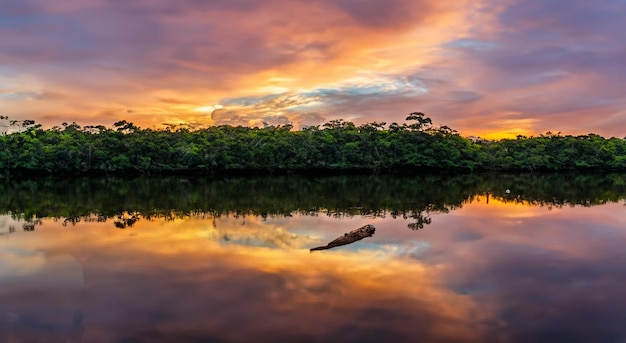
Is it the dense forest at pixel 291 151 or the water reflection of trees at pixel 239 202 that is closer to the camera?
the water reflection of trees at pixel 239 202

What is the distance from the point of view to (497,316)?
842 cm

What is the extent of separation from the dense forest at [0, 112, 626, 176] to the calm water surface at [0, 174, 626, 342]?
31948 mm

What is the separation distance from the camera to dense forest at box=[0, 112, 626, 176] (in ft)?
166

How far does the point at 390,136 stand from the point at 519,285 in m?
52.8

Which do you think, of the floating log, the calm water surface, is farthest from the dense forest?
the floating log

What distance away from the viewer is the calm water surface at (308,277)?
7.89m

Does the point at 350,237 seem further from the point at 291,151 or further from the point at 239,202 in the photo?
the point at 291,151

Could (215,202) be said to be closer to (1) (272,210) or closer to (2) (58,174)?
(1) (272,210)

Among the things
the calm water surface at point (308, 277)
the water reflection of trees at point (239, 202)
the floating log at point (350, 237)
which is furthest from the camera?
the water reflection of trees at point (239, 202)

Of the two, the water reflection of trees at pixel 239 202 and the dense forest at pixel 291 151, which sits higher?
the dense forest at pixel 291 151

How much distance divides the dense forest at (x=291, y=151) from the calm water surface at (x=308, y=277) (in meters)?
31.9

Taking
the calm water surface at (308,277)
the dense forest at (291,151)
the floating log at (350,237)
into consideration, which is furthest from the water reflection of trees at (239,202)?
the dense forest at (291,151)

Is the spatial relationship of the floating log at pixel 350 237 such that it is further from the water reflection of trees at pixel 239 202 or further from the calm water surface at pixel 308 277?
the water reflection of trees at pixel 239 202

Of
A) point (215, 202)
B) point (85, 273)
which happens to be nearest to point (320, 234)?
point (85, 273)
